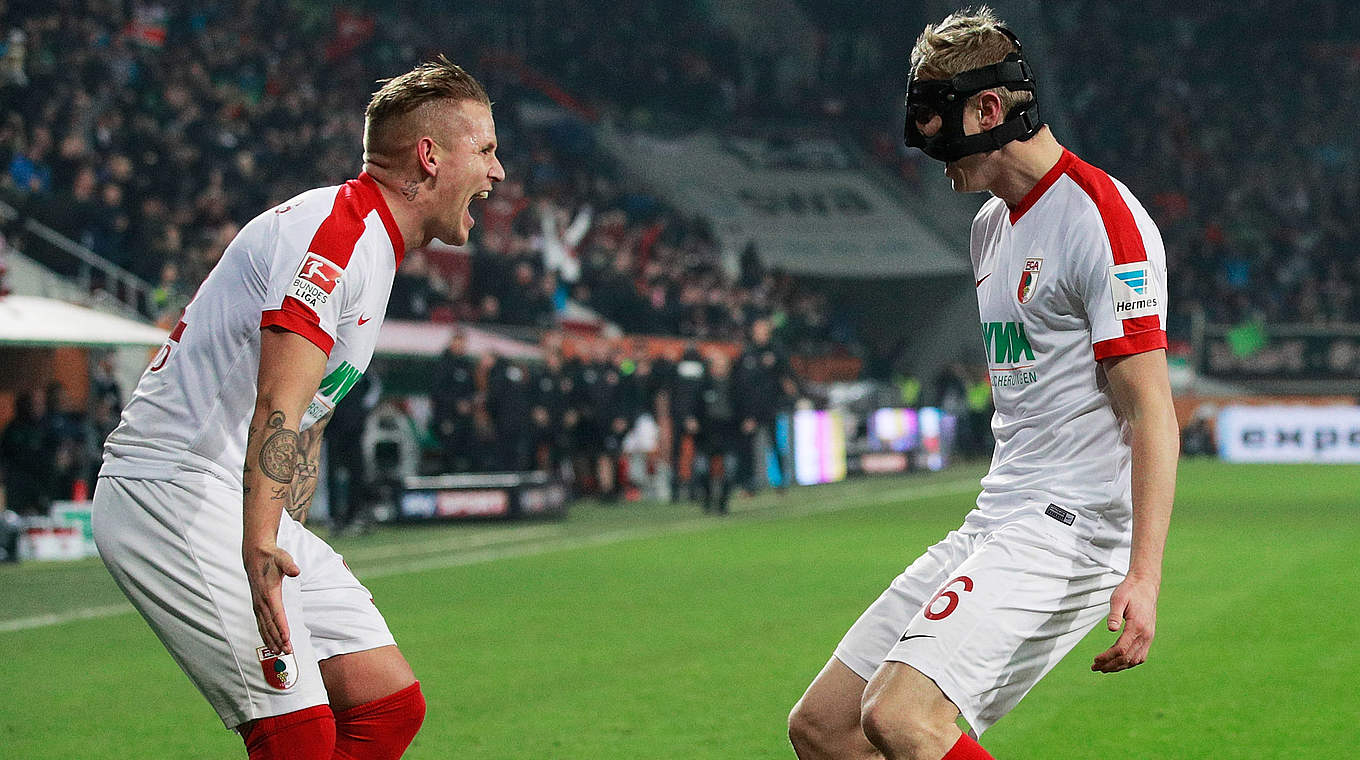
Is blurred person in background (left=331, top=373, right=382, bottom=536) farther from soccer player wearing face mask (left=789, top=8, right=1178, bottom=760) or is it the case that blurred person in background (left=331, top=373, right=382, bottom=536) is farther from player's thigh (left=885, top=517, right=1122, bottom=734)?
player's thigh (left=885, top=517, right=1122, bottom=734)

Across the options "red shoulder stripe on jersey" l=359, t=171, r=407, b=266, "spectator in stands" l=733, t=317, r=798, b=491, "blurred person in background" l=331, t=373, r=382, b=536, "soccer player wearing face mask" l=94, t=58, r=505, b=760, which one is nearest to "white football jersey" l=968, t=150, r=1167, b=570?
"soccer player wearing face mask" l=94, t=58, r=505, b=760

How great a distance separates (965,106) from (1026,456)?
0.84 metres

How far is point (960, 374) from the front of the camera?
33625 millimetres

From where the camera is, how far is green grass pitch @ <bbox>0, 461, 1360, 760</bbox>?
258 inches

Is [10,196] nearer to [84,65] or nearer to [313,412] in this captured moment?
[84,65]

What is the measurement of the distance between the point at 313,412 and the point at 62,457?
478 inches

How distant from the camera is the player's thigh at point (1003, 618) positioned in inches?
146

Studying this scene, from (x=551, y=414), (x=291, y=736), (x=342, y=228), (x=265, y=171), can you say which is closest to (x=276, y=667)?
(x=291, y=736)

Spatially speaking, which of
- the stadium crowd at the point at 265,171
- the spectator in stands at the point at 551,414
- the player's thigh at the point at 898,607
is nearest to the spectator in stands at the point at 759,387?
the spectator in stands at the point at 551,414

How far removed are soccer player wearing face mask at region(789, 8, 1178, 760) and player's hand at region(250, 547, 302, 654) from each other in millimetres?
1283

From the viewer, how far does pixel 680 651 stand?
346 inches

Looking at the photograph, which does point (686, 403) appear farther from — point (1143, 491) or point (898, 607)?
point (1143, 491)

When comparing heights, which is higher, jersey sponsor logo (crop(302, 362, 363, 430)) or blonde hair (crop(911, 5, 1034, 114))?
blonde hair (crop(911, 5, 1034, 114))

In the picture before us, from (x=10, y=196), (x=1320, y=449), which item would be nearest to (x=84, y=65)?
(x=10, y=196)
